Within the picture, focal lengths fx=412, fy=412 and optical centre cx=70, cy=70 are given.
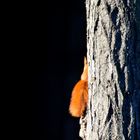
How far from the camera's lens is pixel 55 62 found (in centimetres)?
275

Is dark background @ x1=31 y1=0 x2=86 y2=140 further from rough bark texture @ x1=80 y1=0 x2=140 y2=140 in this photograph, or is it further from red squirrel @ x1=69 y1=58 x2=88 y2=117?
rough bark texture @ x1=80 y1=0 x2=140 y2=140

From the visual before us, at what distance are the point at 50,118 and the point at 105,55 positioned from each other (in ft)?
4.90

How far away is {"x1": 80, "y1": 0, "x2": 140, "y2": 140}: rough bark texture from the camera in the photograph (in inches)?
54.1

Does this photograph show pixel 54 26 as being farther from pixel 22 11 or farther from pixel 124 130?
pixel 124 130

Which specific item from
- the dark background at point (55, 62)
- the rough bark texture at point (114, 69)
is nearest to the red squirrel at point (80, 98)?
the rough bark texture at point (114, 69)

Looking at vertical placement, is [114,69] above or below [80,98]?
above

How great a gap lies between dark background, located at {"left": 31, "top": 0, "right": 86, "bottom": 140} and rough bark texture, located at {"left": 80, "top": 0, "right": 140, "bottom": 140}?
48.7 inches

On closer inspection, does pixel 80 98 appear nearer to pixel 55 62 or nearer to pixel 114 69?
pixel 114 69

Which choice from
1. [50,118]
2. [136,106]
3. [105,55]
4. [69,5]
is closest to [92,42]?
[105,55]

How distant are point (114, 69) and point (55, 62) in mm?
1396

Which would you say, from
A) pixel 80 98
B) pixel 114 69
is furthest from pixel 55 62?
pixel 114 69

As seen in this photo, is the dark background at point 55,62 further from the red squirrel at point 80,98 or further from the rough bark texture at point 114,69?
the rough bark texture at point 114,69

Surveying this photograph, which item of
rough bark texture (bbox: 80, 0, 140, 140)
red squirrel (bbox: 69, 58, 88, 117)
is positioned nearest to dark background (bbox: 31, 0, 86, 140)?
red squirrel (bbox: 69, 58, 88, 117)

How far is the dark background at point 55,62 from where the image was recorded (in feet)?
8.79
